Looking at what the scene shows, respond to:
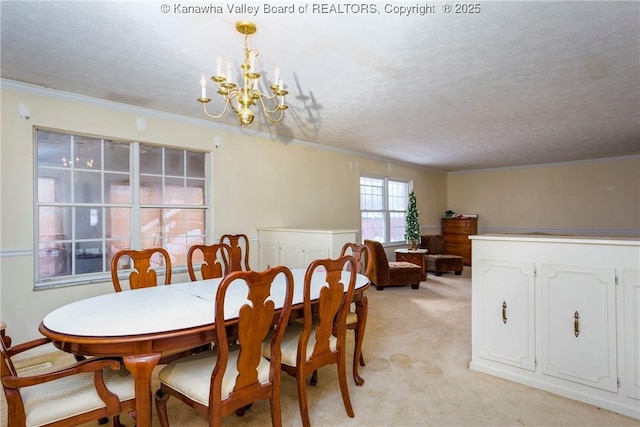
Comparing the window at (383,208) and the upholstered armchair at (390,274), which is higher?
the window at (383,208)

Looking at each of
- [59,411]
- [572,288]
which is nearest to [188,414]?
[59,411]

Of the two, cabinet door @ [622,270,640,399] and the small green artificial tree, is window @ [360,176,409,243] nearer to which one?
the small green artificial tree

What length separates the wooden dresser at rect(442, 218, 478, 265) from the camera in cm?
823

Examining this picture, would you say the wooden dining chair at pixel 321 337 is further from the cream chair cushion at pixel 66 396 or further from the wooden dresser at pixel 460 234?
the wooden dresser at pixel 460 234

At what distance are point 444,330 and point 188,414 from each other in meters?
2.64

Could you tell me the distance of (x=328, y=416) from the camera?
2.14 meters

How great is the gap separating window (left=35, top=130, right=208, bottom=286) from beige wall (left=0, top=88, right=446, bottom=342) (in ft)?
0.50

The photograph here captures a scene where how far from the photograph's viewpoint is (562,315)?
2.36m

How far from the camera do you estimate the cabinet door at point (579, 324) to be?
219 cm

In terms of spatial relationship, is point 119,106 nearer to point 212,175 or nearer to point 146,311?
point 212,175

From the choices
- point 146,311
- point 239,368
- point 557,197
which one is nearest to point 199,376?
point 239,368

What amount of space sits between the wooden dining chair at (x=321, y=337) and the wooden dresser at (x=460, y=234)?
6.78 m

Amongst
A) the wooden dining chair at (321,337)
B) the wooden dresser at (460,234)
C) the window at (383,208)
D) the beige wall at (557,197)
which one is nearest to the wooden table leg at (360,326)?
the wooden dining chair at (321,337)

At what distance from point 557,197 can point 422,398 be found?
7.17 meters
